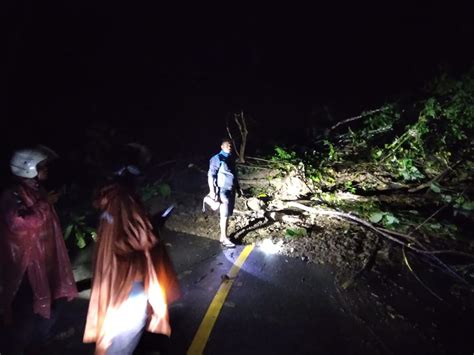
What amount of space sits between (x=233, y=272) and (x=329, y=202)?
353 cm

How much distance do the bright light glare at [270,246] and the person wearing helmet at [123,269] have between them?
3.40 metres

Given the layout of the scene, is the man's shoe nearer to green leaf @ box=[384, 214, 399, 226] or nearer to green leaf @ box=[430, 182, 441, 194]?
green leaf @ box=[384, 214, 399, 226]

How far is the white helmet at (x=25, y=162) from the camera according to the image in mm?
3260

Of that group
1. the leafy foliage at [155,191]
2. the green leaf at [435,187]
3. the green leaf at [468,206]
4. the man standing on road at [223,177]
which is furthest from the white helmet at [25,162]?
the green leaf at [435,187]

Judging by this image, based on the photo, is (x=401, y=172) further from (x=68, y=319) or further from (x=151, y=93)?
(x=151, y=93)

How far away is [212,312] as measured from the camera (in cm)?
455

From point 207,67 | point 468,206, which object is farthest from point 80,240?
point 207,67

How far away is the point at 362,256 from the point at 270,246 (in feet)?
5.20

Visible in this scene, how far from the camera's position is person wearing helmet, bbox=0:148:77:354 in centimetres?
319

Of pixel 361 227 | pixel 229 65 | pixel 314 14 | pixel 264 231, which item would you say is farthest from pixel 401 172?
pixel 314 14

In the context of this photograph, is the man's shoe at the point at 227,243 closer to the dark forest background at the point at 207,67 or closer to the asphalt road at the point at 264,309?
the asphalt road at the point at 264,309

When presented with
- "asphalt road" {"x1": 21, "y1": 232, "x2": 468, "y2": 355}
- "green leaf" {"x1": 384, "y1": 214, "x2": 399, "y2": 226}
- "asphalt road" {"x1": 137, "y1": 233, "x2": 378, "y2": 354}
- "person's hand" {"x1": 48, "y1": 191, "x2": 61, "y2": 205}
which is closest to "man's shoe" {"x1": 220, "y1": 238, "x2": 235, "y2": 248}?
"asphalt road" {"x1": 137, "y1": 233, "x2": 378, "y2": 354}

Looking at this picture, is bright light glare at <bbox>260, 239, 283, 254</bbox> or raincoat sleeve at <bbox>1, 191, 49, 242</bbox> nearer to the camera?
raincoat sleeve at <bbox>1, 191, 49, 242</bbox>

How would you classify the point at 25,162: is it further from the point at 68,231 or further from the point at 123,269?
the point at 68,231
